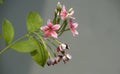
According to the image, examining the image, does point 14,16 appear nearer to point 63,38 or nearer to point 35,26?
point 63,38

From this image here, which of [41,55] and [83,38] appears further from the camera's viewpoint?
[83,38]

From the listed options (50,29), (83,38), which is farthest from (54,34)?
(83,38)

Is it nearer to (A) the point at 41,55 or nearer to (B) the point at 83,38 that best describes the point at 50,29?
(A) the point at 41,55

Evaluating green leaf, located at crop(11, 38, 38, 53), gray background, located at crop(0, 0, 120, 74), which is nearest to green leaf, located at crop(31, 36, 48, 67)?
green leaf, located at crop(11, 38, 38, 53)

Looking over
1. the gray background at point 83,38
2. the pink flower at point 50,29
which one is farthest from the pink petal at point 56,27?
the gray background at point 83,38

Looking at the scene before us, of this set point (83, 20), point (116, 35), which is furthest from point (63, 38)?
point (116, 35)

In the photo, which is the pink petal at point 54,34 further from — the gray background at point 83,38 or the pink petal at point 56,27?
the gray background at point 83,38
